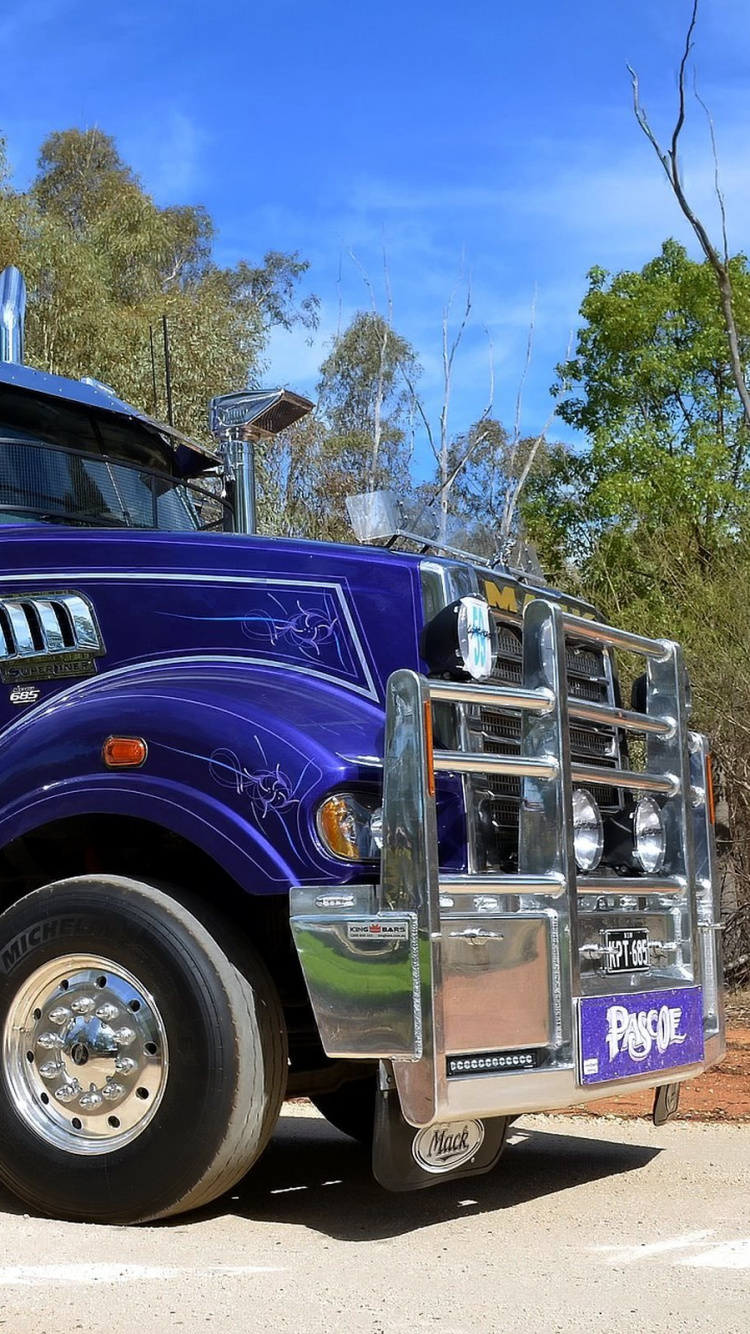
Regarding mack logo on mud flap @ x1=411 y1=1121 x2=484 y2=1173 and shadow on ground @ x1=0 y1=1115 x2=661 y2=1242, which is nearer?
mack logo on mud flap @ x1=411 y1=1121 x2=484 y2=1173

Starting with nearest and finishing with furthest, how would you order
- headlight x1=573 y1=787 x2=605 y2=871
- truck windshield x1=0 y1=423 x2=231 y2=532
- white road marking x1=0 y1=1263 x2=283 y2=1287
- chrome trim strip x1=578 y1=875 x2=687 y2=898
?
white road marking x1=0 y1=1263 x2=283 y2=1287
chrome trim strip x1=578 y1=875 x2=687 y2=898
headlight x1=573 y1=787 x2=605 y2=871
truck windshield x1=0 y1=423 x2=231 y2=532

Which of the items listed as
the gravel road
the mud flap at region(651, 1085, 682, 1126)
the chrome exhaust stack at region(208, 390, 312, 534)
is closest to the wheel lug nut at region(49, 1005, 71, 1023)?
the gravel road

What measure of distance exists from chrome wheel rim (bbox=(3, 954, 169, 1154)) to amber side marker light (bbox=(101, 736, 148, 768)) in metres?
0.58

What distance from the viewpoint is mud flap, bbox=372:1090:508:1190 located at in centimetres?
441

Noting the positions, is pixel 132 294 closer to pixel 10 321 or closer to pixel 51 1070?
pixel 10 321

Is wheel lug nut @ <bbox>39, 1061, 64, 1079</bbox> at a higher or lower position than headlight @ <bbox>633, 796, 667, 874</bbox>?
lower

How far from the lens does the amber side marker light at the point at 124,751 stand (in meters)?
4.67

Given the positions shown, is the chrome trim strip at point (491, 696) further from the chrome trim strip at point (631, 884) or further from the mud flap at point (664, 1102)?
the mud flap at point (664, 1102)

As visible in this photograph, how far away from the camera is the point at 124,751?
15.4 feet

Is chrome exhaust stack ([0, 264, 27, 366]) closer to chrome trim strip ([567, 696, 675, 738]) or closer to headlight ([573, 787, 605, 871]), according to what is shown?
chrome trim strip ([567, 696, 675, 738])

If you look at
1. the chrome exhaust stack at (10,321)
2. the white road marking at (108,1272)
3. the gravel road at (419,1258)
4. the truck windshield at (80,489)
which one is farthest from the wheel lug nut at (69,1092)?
the chrome exhaust stack at (10,321)

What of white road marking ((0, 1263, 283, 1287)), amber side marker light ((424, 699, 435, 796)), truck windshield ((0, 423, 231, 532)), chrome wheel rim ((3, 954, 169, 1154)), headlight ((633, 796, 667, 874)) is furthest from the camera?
truck windshield ((0, 423, 231, 532))

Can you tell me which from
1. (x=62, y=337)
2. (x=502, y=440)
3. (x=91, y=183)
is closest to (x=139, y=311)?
(x=62, y=337)

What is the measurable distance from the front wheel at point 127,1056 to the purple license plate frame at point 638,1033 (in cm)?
91
